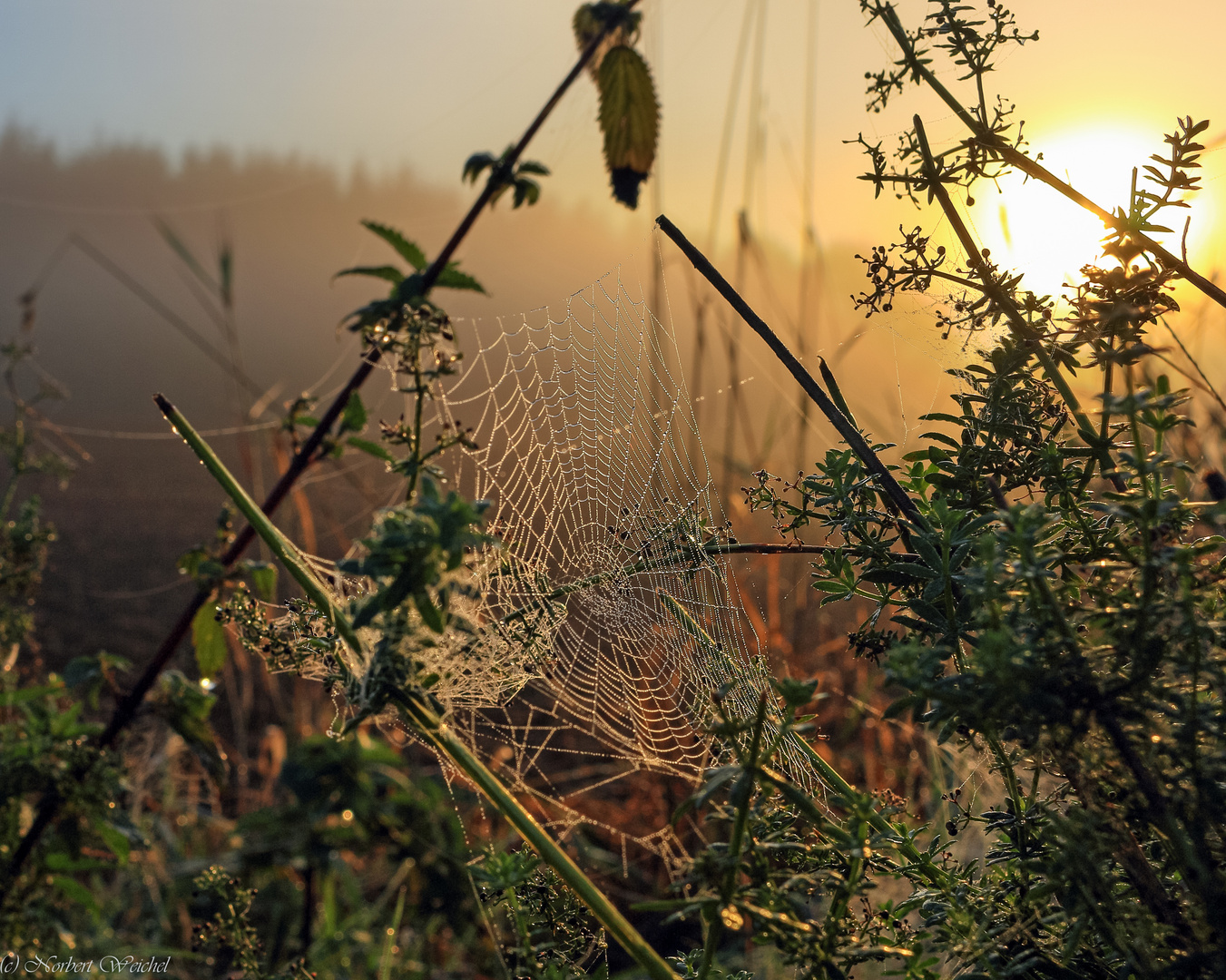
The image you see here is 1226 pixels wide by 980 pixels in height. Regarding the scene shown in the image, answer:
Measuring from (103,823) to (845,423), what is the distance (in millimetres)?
1082

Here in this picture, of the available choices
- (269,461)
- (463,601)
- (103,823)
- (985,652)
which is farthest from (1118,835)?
(269,461)

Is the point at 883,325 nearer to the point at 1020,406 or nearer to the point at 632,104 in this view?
the point at 1020,406

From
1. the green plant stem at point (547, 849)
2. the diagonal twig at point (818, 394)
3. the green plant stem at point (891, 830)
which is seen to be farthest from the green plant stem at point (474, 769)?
the diagonal twig at point (818, 394)

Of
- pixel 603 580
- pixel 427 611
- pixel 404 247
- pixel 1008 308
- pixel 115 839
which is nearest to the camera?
pixel 427 611

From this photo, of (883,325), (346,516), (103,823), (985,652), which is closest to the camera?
(985,652)

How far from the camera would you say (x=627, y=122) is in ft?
3.19

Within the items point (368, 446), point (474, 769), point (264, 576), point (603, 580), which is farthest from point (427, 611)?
point (264, 576)

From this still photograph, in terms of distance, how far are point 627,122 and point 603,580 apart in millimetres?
611

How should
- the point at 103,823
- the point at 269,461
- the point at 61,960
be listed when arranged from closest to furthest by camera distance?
the point at 103,823, the point at 61,960, the point at 269,461

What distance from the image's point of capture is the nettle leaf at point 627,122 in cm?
97

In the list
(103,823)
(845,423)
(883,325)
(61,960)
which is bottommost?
(61,960)

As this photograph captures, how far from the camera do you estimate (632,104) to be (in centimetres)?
98

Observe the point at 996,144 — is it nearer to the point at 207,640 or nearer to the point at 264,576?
the point at 264,576

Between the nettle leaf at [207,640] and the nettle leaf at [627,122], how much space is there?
0.71m
